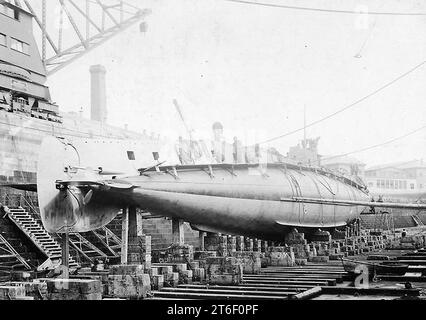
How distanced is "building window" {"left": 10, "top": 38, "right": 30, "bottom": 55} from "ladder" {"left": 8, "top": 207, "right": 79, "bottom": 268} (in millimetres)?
9566

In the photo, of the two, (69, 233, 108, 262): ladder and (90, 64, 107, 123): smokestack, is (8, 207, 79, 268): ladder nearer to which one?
(69, 233, 108, 262): ladder

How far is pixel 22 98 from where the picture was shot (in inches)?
1126

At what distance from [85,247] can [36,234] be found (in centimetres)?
232

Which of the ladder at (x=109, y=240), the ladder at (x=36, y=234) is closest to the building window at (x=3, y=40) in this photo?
the ladder at (x=36, y=234)

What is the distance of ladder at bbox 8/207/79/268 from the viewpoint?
19.5 m

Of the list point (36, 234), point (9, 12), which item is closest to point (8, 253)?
point (36, 234)

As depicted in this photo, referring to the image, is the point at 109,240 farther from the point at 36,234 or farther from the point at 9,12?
the point at 9,12

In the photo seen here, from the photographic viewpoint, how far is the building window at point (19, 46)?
27.2 meters

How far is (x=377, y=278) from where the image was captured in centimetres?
1458

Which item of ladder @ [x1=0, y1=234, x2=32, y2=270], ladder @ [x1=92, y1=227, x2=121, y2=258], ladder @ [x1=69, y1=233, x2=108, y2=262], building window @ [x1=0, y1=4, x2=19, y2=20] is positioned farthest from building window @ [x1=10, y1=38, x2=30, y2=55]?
ladder @ [x1=0, y1=234, x2=32, y2=270]

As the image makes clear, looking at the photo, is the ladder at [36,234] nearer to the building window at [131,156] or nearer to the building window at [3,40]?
the building window at [131,156]
